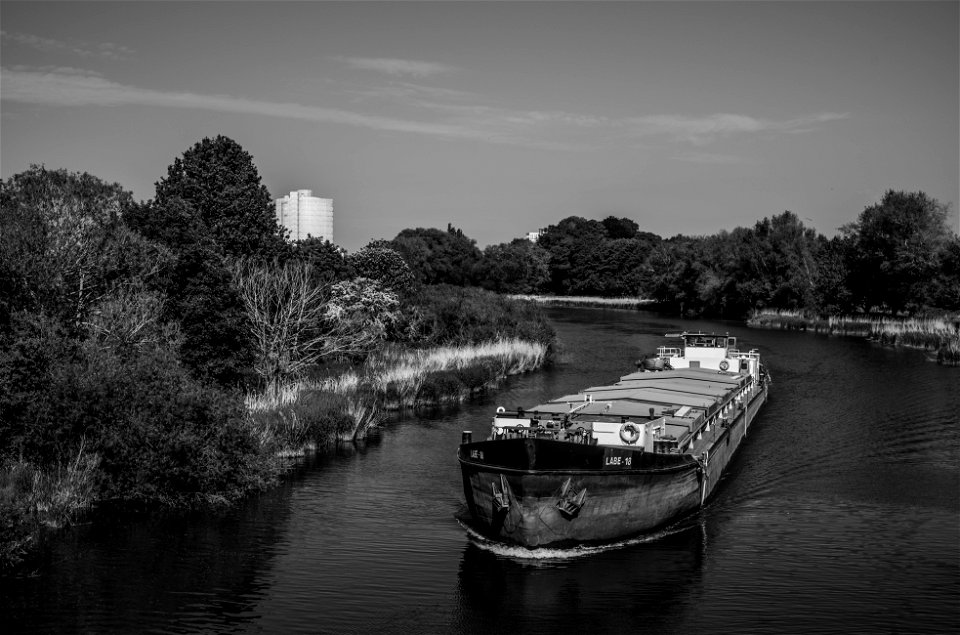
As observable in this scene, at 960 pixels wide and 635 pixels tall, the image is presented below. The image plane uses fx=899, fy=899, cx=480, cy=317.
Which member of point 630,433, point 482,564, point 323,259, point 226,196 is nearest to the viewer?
point 482,564

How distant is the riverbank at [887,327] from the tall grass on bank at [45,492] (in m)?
54.2

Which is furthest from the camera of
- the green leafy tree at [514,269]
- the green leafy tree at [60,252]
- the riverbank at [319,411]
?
the green leafy tree at [514,269]

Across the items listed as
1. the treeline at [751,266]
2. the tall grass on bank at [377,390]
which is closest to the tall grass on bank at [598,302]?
A: the treeline at [751,266]

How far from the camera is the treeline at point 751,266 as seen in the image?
3307 inches

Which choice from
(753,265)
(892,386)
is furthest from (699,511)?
(753,265)

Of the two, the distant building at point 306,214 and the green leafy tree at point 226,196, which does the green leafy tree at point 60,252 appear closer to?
the green leafy tree at point 226,196

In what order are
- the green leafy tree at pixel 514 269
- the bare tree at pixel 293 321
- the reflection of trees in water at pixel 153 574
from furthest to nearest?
1. the green leafy tree at pixel 514 269
2. the bare tree at pixel 293 321
3. the reflection of trees in water at pixel 153 574

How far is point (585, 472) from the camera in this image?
20.9 meters

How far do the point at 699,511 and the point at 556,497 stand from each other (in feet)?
22.4

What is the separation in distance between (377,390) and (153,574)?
20164 millimetres

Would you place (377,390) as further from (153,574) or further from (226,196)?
(153,574)

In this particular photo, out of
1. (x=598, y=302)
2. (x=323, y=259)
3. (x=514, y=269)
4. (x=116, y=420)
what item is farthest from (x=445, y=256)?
(x=116, y=420)

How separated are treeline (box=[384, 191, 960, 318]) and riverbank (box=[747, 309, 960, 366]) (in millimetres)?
2624

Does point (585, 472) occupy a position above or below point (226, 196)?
below
